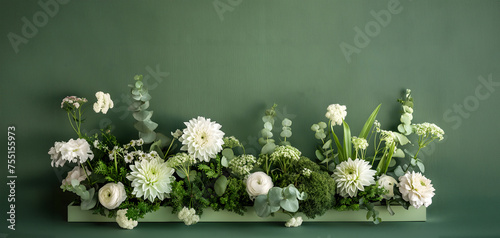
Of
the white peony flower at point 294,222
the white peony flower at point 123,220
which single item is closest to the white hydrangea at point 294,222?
the white peony flower at point 294,222

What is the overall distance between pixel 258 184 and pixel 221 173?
0.16m

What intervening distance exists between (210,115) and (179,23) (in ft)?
1.32

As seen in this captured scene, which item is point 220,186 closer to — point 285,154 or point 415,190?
point 285,154

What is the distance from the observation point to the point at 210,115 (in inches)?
65.8

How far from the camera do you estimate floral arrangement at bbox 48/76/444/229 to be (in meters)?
1.44

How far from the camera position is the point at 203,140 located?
1.47m

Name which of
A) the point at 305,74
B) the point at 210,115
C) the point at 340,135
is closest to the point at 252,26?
the point at 305,74

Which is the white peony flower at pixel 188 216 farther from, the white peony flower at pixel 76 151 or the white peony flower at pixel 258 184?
the white peony flower at pixel 76 151

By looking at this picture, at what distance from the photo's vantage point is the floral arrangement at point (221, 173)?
1.44 m

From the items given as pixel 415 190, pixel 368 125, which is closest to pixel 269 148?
pixel 368 125

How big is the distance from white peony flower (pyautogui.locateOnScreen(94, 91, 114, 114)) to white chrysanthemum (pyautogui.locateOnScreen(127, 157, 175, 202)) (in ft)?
0.86

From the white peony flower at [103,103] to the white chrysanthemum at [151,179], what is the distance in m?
0.26

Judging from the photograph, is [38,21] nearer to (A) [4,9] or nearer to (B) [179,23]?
(A) [4,9]

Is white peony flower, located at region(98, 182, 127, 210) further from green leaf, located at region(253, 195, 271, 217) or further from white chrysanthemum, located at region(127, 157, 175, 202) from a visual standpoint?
green leaf, located at region(253, 195, 271, 217)
